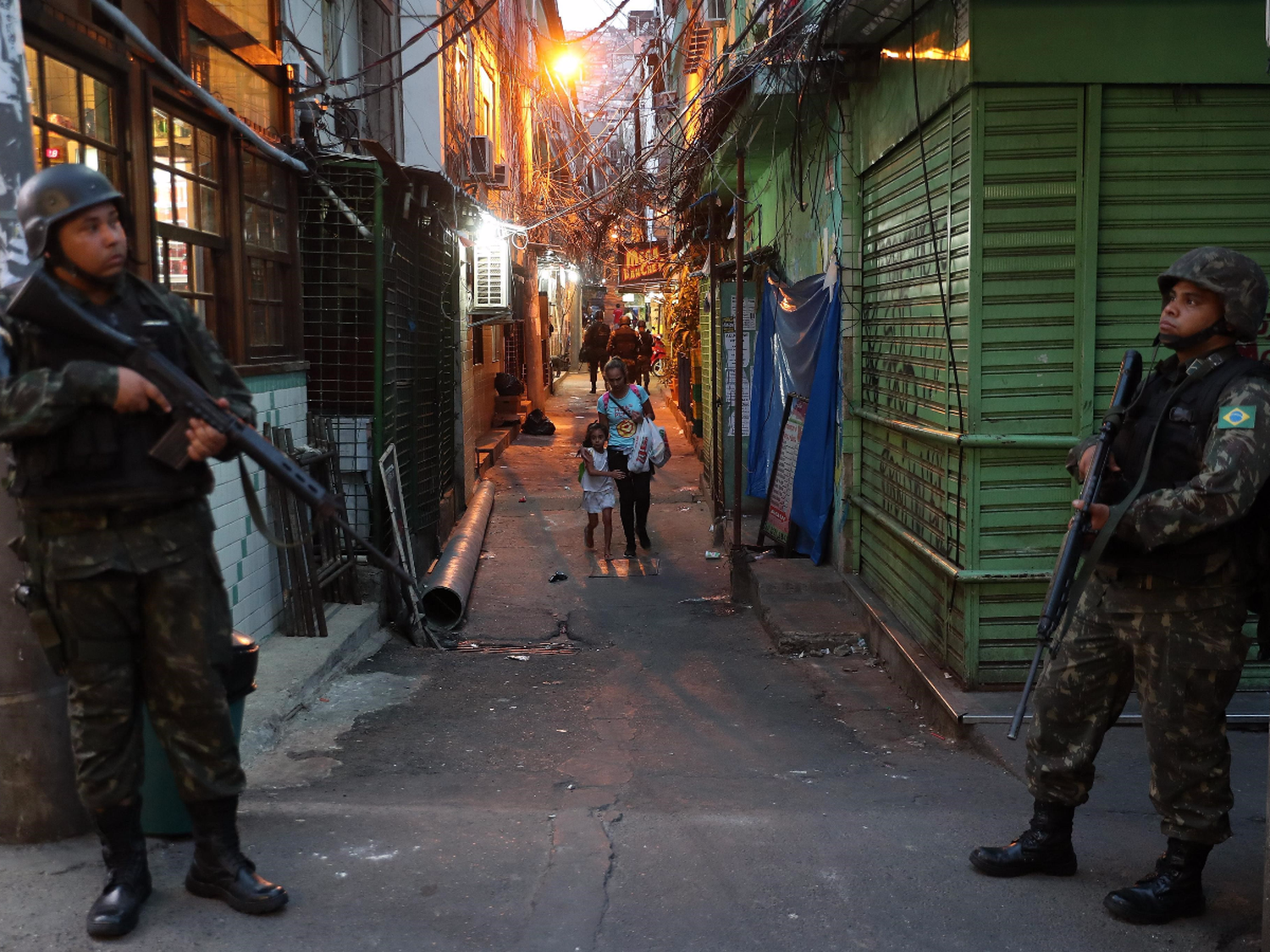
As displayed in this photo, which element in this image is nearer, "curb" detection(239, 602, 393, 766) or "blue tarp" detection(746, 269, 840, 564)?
"curb" detection(239, 602, 393, 766)

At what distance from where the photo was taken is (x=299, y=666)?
5.99 meters

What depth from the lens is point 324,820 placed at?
12.7 ft

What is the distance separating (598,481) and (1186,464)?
7710 millimetres

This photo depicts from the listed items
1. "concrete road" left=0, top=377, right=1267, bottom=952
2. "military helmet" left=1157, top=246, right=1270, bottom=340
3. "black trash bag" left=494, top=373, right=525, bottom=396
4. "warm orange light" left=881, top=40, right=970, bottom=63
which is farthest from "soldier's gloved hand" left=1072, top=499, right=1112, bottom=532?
"black trash bag" left=494, top=373, right=525, bottom=396

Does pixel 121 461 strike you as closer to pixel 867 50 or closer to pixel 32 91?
pixel 32 91

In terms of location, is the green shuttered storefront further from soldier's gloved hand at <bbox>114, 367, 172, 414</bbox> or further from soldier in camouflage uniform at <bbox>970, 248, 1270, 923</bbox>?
soldier's gloved hand at <bbox>114, 367, 172, 414</bbox>

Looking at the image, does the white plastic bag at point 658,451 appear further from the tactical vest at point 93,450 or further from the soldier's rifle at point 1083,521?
the tactical vest at point 93,450

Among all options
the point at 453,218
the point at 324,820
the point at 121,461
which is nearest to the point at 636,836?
the point at 324,820

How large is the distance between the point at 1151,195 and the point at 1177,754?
3025 mm

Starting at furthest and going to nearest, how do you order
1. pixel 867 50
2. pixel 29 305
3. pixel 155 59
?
pixel 867 50 < pixel 155 59 < pixel 29 305

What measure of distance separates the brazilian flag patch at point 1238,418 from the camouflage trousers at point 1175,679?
447 mm

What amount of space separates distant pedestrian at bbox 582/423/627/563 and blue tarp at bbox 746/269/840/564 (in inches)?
61.5

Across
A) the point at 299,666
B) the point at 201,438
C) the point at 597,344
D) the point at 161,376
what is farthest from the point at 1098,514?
the point at 597,344

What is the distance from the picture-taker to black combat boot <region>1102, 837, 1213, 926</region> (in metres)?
3.21
